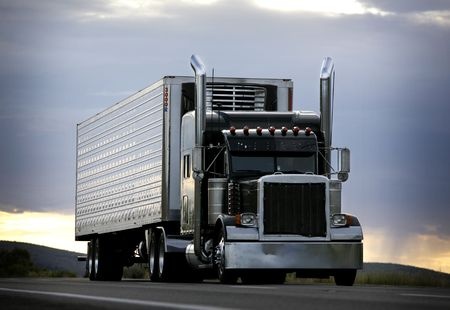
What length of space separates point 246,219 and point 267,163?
5.03ft

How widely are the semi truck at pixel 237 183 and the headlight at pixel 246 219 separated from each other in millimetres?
23

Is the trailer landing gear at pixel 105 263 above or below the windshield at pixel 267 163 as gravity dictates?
below

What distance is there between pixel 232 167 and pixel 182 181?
247cm

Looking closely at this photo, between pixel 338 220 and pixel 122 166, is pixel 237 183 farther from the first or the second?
pixel 122 166

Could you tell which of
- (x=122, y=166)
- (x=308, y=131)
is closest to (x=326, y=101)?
(x=308, y=131)

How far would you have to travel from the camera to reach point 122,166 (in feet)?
116

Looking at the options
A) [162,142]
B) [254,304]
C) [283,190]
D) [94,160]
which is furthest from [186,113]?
[254,304]

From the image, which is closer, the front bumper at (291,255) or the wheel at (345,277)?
the front bumper at (291,255)

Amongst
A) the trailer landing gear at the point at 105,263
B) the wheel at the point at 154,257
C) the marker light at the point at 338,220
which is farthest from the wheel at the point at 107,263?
the marker light at the point at 338,220

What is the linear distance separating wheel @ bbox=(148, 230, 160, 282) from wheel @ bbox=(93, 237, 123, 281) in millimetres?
5819

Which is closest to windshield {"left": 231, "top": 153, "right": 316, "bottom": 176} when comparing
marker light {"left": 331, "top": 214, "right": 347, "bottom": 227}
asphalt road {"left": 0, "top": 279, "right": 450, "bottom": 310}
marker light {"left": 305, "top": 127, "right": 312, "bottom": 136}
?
marker light {"left": 305, "top": 127, "right": 312, "bottom": 136}

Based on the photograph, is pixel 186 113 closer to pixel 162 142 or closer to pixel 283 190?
pixel 162 142

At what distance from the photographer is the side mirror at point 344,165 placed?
2672cm

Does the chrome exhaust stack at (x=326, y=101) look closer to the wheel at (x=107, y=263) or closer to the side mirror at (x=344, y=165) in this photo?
the side mirror at (x=344, y=165)
